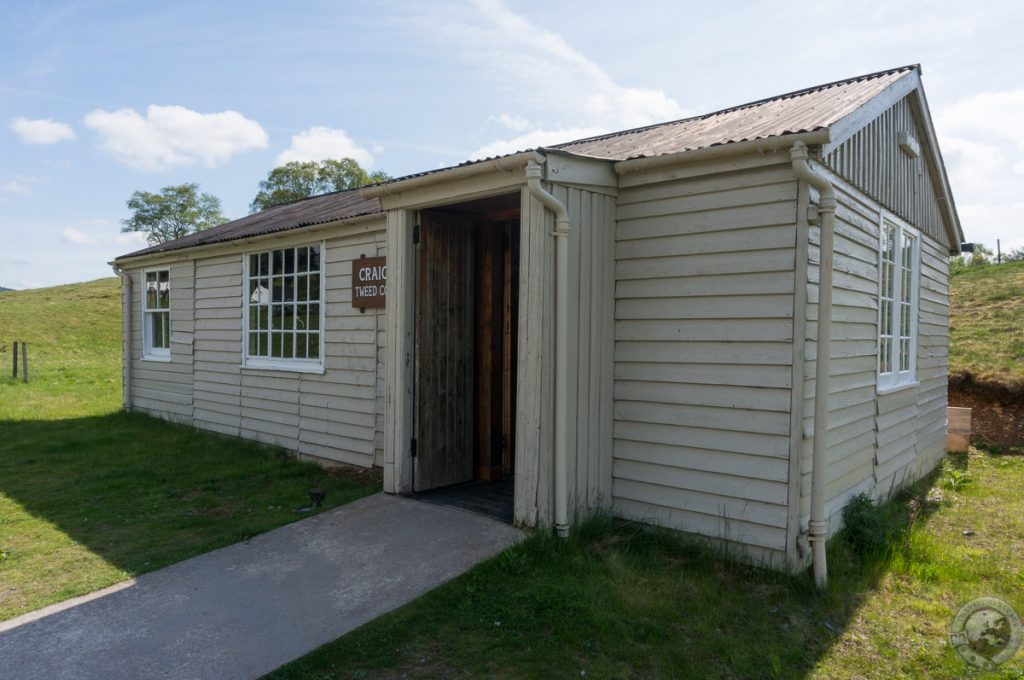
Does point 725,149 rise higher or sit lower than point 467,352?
higher

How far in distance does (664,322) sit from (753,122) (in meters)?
1.83

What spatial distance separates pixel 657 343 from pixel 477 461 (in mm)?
2243

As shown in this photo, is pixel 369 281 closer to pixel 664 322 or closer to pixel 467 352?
pixel 467 352

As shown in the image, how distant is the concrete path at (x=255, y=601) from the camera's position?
131 inches

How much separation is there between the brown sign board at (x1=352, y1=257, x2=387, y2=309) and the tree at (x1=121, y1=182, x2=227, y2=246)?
165ft

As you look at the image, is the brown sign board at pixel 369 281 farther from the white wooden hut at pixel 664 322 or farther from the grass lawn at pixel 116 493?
the grass lawn at pixel 116 493

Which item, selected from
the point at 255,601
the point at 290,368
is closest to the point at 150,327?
the point at 290,368

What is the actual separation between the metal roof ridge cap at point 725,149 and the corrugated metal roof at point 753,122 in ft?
0.15

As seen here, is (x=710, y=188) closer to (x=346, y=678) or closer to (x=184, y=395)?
(x=346, y=678)

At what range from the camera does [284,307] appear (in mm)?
8031

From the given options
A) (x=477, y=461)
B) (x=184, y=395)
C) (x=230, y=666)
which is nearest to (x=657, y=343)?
(x=477, y=461)

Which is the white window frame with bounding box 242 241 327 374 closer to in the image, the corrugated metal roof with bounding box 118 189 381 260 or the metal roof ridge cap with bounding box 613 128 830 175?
the corrugated metal roof with bounding box 118 189 381 260

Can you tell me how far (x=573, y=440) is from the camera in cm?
473

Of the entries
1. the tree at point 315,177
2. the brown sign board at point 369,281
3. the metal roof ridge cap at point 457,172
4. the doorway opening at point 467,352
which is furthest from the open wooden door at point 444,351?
the tree at point 315,177
